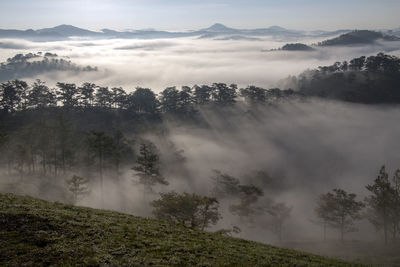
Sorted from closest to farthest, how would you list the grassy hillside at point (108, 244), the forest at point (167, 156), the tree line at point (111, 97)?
the grassy hillside at point (108, 244), the forest at point (167, 156), the tree line at point (111, 97)

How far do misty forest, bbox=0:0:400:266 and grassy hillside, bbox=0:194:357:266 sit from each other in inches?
3.9

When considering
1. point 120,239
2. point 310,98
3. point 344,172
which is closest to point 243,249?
point 120,239

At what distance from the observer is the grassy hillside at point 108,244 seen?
16156 mm

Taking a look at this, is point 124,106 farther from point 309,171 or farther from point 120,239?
point 120,239

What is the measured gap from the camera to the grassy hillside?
53.0 feet

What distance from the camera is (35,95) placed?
320 ft

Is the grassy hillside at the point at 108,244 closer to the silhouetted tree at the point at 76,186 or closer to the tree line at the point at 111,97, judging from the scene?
the silhouetted tree at the point at 76,186

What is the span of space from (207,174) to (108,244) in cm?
6244

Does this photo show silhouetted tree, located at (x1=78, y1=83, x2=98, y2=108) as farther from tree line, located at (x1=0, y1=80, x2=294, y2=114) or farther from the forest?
the forest

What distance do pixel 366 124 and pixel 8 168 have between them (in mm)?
126073

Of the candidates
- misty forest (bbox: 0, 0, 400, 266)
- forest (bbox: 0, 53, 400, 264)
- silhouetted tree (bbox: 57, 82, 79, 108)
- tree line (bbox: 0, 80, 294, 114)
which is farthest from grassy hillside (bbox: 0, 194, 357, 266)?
silhouetted tree (bbox: 57, 82, 79, 108)

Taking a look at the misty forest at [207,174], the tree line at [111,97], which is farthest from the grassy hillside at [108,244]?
the tree line at [111,97]

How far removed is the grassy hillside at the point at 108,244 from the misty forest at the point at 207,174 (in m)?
0.10

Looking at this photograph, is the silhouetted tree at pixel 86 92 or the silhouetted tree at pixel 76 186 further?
the silhouetted tree at pixel 86 92
